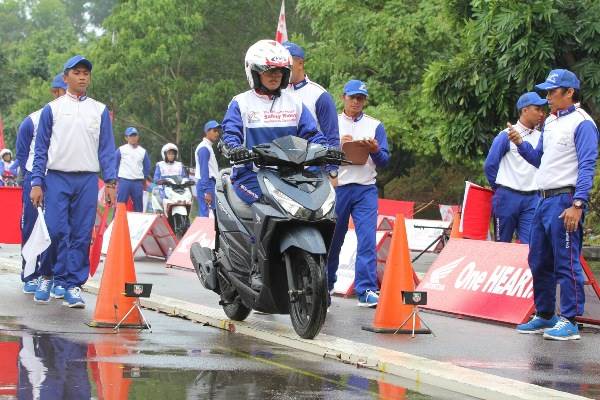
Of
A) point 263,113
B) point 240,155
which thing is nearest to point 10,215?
point 263,113

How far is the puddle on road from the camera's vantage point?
7.25 m

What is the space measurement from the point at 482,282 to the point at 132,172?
12.5 m

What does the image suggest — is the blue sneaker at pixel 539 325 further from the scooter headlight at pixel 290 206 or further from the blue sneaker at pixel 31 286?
the blue sneaker at pixel 31 286

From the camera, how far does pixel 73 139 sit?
1224cm

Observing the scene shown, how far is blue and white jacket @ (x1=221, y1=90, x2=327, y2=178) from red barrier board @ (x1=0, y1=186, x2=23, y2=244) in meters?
6.19

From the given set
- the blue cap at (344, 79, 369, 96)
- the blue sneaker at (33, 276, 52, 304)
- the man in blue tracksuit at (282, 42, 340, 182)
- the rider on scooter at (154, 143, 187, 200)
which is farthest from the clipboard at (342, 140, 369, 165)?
the rider on scooter at (154, 143, 187, 200)

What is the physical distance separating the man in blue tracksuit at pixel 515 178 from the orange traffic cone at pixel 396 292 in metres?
2.46

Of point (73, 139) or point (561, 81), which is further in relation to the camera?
point (73, 139)

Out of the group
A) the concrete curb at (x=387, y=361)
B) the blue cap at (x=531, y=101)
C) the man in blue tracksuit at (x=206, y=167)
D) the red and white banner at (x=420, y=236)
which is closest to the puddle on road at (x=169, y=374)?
the concrete curb at (x=387, y=361)

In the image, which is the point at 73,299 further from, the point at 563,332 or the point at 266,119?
the point at 563,332

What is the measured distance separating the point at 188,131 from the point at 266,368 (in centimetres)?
4494

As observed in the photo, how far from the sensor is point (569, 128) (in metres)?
10.5

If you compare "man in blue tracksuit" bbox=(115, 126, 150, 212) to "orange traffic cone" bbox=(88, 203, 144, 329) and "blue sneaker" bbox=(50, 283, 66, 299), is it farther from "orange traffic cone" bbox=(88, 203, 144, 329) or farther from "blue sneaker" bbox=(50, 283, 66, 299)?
"orange traffic cone" bbox=(88, 203, 144, 329)

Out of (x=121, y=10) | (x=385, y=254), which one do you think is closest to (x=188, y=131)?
(x=121, y=10)
